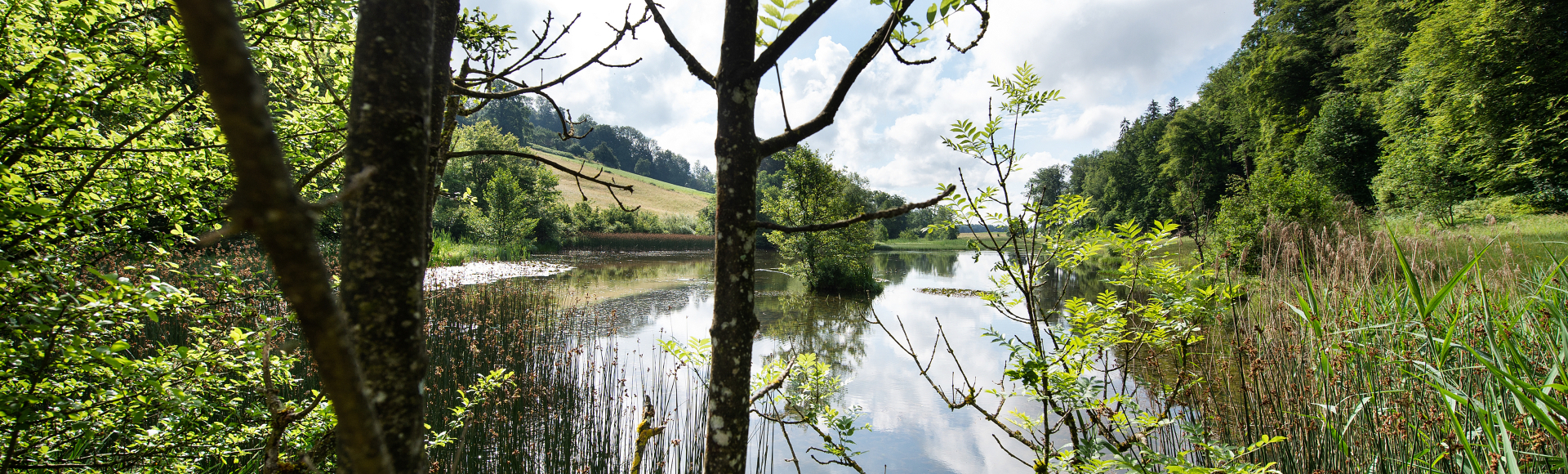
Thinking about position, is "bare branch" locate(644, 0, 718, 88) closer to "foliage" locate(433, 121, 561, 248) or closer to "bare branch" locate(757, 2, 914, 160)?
"bare branch" locate(757, 2, 914, 160)

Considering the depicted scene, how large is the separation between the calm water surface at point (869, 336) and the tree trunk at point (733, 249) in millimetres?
686

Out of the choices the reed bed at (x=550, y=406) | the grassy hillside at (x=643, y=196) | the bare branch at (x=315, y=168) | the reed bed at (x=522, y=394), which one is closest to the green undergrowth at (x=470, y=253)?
the reed bed at (x=522, y=394)

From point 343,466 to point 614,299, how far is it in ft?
44.4

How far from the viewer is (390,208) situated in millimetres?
843

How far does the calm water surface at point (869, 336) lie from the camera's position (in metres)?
5.84

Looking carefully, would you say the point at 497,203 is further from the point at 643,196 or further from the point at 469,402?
the point at 643,196

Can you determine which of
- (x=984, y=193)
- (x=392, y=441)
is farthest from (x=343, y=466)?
(x=984, y=193)

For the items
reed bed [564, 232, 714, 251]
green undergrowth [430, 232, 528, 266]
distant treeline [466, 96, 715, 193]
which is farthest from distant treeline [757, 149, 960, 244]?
distant treeline [466, 96, 715, 193]

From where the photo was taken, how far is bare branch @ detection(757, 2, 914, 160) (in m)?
1.43

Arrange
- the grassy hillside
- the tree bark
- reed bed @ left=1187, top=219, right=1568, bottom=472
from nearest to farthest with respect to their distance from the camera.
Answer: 1. the tree bark
2. reed bed @ left=1187, top=219, right=1568, bottom=472
3. the grassy hillside

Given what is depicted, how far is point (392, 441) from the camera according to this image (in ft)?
2.82

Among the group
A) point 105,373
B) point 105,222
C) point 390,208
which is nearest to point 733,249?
point 390,208

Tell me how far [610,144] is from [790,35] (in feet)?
287

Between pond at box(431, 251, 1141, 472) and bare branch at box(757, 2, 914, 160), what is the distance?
60 centimetres
